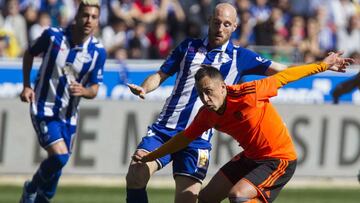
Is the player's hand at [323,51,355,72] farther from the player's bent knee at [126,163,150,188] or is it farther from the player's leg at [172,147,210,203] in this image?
the player's bent knee at [126,163,150,188]

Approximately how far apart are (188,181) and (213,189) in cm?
40

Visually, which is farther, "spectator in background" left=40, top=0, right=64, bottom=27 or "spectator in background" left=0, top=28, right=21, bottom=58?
"spectator in background" left=40, top=0, right=64, bottom=27

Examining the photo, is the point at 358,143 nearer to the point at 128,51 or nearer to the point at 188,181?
the point at 128,51

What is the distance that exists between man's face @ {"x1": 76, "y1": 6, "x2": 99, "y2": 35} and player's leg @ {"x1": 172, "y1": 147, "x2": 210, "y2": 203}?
2.15 metres

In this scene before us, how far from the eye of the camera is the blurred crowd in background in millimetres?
20016

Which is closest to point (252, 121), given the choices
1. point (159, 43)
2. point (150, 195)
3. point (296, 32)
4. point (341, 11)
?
point (150, 195)

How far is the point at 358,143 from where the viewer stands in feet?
58.3

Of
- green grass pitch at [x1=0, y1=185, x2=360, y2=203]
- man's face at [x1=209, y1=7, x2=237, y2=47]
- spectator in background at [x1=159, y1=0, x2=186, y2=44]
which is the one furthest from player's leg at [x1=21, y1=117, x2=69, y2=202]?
spectator in background at [x1=159, y1=0, x2=186, y2=44]

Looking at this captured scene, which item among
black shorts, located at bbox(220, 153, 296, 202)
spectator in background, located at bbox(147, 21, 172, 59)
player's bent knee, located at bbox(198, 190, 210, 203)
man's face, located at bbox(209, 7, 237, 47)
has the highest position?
man's face, located at bbox(209, 7, 237, 47)

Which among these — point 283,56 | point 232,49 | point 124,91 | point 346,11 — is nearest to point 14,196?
point 124,91

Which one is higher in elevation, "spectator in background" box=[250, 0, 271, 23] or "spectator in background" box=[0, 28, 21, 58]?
"spectator in background" box=[250, 0, 271, 23]

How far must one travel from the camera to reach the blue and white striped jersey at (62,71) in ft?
41.2

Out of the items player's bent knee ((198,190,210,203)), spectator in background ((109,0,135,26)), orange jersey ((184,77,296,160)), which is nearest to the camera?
orange jersey ((184,77,296,160))

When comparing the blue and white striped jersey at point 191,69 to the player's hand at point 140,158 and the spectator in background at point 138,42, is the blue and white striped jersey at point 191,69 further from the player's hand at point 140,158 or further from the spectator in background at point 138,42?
the spectator in background at point 138,42
